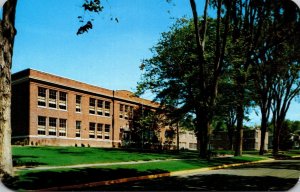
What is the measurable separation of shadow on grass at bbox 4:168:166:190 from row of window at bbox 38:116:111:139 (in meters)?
22.7

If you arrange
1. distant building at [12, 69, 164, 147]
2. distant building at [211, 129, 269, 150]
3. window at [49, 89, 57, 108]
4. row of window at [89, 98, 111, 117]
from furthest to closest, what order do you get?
distant building at [211, 129, 269, 150] < row of window at [89, 98, 111, 117] < window at [49, 89, 57, 108] < distant building at [12, 69, 164, 147]

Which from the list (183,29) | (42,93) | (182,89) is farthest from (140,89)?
(42,93)

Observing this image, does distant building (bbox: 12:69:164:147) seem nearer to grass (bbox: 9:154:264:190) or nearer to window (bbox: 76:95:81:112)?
window (bbox: 76:95:81:112)

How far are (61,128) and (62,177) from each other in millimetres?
28187

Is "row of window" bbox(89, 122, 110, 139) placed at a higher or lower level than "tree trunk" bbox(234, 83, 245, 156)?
lower

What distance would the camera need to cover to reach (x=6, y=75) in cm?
1163

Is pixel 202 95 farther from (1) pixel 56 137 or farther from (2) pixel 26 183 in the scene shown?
(1) pixel 56 137

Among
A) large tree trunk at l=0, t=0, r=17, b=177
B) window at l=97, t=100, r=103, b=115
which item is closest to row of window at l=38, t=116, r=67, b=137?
window at l=97, t=100, r=103, b=115

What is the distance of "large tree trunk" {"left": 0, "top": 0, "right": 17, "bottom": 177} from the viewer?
11453mm

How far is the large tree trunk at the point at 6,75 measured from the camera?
11.5 meters

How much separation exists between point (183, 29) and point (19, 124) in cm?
1860

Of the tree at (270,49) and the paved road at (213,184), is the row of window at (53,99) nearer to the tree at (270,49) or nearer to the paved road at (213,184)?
the tree at (270,49)

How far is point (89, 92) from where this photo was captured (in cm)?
4478

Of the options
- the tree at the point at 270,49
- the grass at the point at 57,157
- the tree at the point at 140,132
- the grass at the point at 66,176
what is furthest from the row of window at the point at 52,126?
the grass at the point at 66,176
